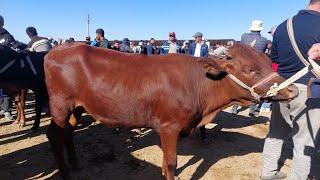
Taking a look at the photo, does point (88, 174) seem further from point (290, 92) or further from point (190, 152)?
point (290, 92)

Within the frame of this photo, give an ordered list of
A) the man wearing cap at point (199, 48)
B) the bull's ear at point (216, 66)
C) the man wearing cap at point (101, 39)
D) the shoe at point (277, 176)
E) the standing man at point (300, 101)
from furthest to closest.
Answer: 1. the man wearing cap at point (199, 48)
2. the man wearing cap at point (101, 39)
3. the shoe at point (277, 176)
4. the bull's ear at point (216, 66)
5. the standing man at point (300, 101)

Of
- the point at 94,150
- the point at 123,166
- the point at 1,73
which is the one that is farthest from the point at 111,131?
the point at 1,73

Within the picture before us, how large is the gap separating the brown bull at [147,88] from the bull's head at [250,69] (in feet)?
0.04

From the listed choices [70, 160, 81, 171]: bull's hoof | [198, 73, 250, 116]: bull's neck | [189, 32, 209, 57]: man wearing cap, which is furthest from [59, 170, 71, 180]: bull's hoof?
[189, 32, 209, 57]: man wearing cap

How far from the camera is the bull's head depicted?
3914 mm

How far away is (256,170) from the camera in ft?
17.4

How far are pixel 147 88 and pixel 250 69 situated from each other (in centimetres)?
133

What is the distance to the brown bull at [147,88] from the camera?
4.26 meters

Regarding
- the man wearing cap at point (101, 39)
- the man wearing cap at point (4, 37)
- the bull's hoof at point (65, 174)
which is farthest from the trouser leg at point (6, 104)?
the bull's hoof at point (65, 174)

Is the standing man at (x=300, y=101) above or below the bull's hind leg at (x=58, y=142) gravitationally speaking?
above

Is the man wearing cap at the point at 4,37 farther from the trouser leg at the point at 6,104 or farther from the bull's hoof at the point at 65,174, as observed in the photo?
the bull's hoof at the point at 65,174

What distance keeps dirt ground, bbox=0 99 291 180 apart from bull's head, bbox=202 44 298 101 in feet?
5.74

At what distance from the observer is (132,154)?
5.86 meters

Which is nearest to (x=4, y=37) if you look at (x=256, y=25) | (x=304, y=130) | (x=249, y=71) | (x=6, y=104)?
(x=6, y=104)
